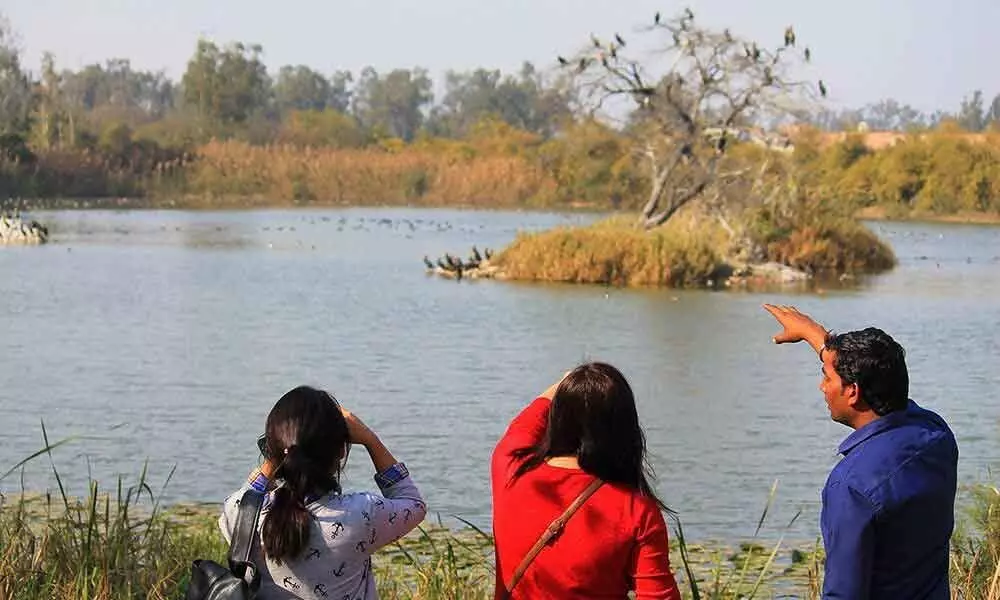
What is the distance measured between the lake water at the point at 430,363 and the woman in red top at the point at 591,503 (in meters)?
5.08

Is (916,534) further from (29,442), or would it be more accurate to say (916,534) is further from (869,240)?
(869,240)

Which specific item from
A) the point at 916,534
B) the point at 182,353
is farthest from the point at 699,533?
the point at 182,353

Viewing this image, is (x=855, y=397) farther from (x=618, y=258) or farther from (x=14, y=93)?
(x=14, y=93)

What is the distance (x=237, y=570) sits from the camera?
10.3ft

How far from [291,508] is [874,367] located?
1.17 m

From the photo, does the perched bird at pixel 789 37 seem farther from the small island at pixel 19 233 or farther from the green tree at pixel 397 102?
the green tree at pixel 397 102

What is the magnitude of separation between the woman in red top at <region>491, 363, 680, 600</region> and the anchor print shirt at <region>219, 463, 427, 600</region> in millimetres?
263

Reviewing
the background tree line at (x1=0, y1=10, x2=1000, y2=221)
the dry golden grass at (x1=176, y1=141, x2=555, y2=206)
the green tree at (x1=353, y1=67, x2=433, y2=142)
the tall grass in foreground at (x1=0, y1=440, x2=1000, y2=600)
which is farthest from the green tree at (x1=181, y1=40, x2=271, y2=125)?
the tall grass in foreground at (x1=0, y1=440, x2=1000, y2=600)

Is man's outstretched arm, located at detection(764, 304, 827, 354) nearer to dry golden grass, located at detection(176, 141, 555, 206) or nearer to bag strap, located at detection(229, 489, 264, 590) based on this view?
bag strap, located at detection(229, 489, 264, 590)

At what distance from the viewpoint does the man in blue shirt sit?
302 centimetres

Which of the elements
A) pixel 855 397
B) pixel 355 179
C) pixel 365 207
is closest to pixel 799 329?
pixel 855 397

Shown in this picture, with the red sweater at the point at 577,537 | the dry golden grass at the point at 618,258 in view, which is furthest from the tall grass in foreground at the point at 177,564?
the dry golden grass at the point at 618,258

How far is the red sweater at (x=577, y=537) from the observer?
311cm

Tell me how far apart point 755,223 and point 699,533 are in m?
17.5
